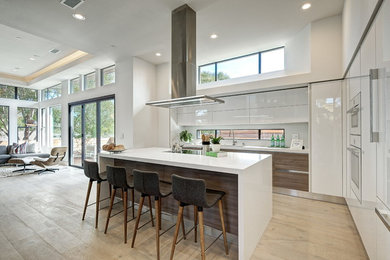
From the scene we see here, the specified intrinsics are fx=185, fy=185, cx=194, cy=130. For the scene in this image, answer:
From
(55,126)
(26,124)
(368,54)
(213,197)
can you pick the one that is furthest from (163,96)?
(26,124)

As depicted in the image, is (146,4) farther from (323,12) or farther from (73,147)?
(73,147)

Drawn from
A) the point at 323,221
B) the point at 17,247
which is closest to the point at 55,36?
the point at 17,247

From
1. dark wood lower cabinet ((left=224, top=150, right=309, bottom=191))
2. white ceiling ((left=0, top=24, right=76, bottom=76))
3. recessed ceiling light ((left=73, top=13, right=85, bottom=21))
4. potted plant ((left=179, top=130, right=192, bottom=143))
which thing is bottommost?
dark wood lower cabinet ((left=224, top=150, right=309, bottom=191))

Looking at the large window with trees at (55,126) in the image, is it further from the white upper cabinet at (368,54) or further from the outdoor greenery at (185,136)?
the white upper cabinet at (368,54)

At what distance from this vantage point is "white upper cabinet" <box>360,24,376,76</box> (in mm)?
1610

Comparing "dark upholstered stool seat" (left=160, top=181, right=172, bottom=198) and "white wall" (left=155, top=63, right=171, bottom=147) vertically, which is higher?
"white wall" (left=155, top=63, right=171, bottom=147)

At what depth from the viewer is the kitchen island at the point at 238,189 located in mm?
1743

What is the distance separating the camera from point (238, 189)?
1.73 meters

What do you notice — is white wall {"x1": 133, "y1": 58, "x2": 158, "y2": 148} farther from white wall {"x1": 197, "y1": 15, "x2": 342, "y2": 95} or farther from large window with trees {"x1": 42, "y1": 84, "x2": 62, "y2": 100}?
large window with trees {"x1": 42, "y1": 84, "x2": 62, "y2": 100}

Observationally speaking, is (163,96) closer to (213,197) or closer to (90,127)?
(90,127)

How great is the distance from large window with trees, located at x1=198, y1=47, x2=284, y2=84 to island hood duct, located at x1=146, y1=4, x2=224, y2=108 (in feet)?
7.09

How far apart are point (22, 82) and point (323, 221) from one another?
1122cm

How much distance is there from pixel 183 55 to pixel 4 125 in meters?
9.36

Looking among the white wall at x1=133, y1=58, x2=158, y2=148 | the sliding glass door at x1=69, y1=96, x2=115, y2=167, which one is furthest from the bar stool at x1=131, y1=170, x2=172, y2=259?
the sliding glass door at x1=69, y1=96, x2=115, y2=167
